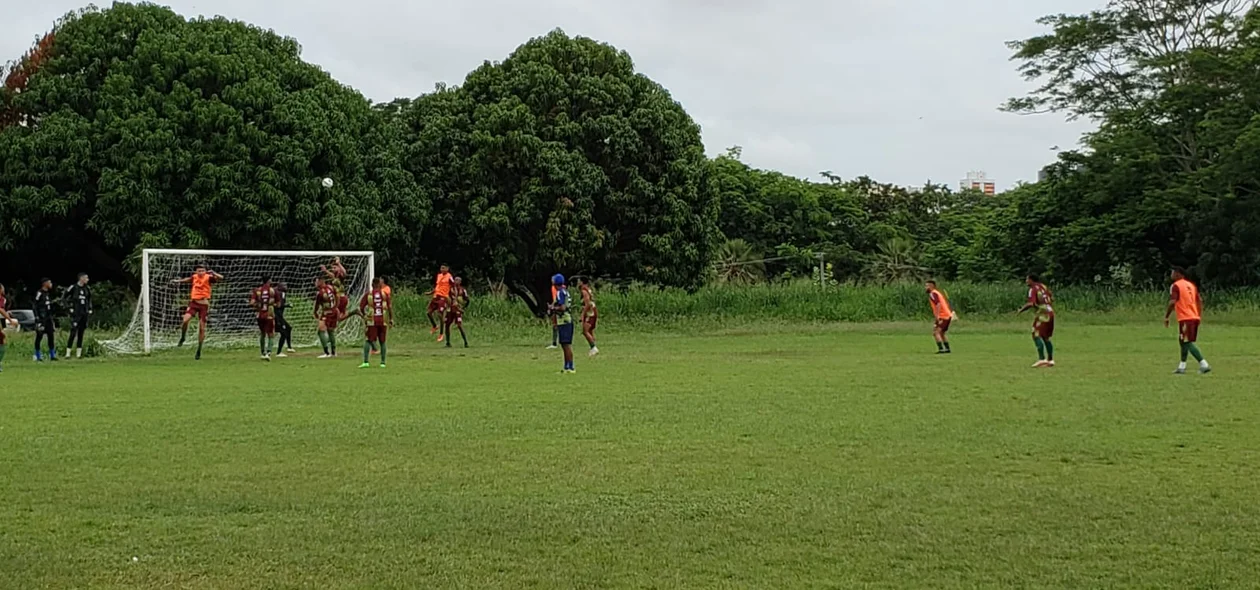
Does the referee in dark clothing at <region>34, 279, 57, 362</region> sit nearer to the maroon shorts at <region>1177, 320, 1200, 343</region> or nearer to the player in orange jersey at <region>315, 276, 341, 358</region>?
the player in orange jersey at <region>315, 276, 341, 358</region>

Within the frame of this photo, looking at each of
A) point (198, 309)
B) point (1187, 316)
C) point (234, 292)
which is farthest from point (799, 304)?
point (1187, 316)

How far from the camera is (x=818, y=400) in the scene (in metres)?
13.5

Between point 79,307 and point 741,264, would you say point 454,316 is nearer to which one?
point 79,307

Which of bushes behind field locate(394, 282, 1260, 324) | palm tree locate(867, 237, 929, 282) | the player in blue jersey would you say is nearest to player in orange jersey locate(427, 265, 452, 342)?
bushes behind field locate(394, 282, 1260, 324)

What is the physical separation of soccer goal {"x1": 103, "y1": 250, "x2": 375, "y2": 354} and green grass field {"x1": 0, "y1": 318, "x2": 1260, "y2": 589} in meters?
8.40

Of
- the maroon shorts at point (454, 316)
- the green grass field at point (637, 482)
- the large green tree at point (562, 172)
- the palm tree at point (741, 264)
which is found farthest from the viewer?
the palm tree at point (741, 264)

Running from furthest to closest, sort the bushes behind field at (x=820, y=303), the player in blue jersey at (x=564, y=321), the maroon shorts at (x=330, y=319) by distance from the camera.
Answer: the bushes behind field at (x=820, y=303) → the maroon shorts at (x=330, y=319) → the player in blue jersey at (x=564, y=321)

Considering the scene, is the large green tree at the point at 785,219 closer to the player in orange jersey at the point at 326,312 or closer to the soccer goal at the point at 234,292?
the soccer goal at the point at 234,292

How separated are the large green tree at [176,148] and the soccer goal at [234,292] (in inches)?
102

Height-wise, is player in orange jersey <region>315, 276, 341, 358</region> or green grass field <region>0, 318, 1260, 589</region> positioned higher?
player in orange jersey <region>315, 276, 341, 358</region>

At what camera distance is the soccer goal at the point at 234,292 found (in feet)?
80.8

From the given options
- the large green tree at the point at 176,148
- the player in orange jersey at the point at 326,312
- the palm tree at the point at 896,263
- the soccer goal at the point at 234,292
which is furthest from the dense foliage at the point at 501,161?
the player in orange jersey at the point at 326,312

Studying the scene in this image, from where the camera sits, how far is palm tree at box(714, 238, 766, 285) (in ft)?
165

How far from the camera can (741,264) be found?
51406mm
